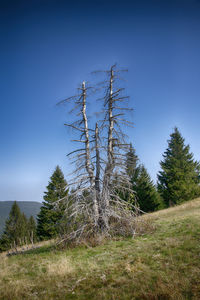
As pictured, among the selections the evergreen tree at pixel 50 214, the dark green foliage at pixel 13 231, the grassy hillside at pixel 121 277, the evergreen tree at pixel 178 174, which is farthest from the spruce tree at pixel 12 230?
the grassy hillside at pixel 121 277

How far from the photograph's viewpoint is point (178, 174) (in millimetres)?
22297

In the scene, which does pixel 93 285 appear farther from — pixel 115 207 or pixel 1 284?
pixel 115 207

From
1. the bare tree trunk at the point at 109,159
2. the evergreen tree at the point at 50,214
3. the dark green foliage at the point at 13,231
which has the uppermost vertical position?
the bare tree trunk at the point at 109,159

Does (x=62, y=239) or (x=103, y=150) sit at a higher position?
(x=103, y=150)

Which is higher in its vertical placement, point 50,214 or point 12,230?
point 50,214

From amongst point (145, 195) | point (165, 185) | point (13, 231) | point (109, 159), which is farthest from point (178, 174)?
point (13, 231)

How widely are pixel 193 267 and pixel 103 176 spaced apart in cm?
633

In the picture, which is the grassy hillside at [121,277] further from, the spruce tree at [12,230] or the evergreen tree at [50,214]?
the spruce tree at [12,230]

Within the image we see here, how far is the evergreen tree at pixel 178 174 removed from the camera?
21.8 m

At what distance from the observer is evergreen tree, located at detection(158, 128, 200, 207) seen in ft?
71.5

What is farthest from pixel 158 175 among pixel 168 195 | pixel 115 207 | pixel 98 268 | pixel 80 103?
pixel 98 268

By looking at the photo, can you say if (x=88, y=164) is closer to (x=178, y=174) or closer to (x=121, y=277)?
(x=121, y=277)

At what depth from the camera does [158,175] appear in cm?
2472

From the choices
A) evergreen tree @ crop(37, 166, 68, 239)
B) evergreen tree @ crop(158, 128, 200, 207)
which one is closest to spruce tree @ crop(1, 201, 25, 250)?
evergreen tree @ crop(37, 166, 68, 239)
